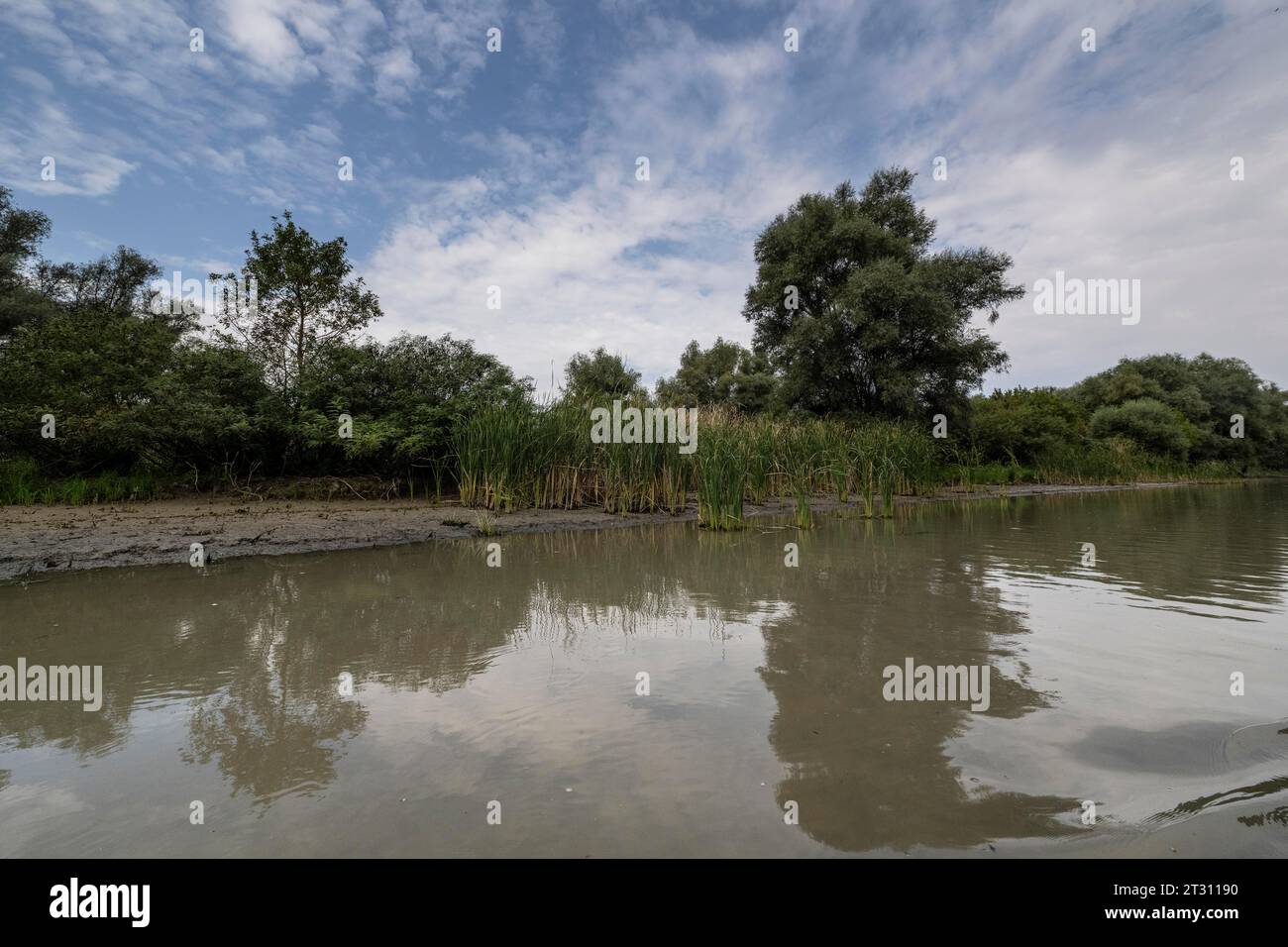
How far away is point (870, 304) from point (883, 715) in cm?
1946

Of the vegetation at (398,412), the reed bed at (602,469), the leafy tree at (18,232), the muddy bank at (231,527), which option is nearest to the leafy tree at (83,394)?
the vegetation at (398,412)

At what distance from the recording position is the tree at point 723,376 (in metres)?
34.9

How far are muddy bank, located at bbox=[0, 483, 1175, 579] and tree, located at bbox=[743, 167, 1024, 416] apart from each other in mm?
11351

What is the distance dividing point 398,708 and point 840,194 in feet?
83.4

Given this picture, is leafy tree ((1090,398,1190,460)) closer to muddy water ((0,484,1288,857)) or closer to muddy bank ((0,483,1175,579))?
muddy bank ((0,483,1175,579))

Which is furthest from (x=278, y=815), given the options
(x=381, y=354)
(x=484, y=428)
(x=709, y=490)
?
Result: (x=381, y=354)

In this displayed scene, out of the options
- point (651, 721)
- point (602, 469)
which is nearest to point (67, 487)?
point (602, 469)

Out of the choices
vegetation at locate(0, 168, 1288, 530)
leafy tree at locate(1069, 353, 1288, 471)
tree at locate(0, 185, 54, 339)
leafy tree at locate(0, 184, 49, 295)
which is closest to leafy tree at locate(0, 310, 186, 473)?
vegetation at locate(0, 168, 1288, 530)

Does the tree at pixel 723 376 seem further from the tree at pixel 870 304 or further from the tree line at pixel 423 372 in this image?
the tree at pixel 870 304

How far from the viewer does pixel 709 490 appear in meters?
9.02

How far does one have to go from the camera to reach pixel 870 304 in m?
19.7

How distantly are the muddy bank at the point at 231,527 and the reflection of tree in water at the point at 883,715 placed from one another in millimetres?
5464
